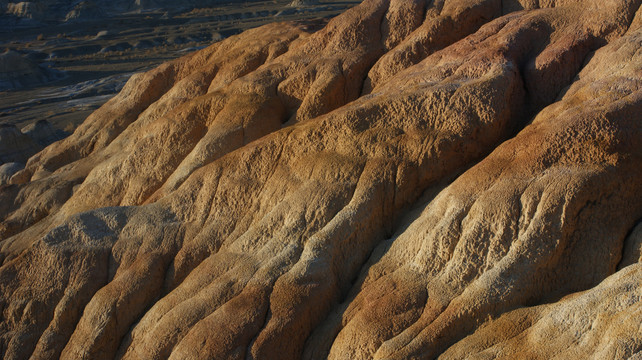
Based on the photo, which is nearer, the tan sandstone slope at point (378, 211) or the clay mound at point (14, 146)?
the tan sandstone slope at point (378, 211)

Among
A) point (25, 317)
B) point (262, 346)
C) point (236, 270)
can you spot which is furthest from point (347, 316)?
point (25, 317)

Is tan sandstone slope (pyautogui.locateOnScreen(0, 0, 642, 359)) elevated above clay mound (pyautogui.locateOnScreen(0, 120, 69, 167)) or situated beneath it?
situated beneath

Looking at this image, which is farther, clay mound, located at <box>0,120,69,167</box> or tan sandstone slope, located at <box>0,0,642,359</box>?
clay mound, located at <box>0,120,69,167</box>

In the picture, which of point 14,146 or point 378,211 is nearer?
point 378,211

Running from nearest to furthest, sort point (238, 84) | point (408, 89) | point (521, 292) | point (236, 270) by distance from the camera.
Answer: point (521, 292), point (236, 270), point (408, 89), point (238, 84)

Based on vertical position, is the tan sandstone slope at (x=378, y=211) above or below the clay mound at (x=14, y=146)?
below

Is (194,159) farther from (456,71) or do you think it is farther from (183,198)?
(456,71)

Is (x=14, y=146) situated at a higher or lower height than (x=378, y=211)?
higher

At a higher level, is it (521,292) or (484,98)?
(484,98)
